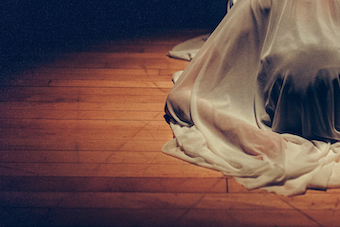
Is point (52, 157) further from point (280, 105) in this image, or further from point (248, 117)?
point (280, 105)

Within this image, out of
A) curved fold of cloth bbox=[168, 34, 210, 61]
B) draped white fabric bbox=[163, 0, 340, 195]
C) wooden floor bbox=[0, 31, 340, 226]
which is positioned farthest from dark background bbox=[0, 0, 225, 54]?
draped white fabric bbox=[163, 0, 340, 195]

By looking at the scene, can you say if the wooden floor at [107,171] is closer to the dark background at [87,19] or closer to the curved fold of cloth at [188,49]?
the curved fold of cloth at [188,49]

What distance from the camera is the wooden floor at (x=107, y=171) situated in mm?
1240

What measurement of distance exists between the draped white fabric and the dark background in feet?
6.28

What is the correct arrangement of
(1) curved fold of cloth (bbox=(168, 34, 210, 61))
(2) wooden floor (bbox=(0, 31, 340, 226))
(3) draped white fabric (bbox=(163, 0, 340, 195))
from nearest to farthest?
(2) wooden floor (bbox=(0, 31, 340, 226))
(3) draped white fabric (bbox=(163, 0, 340, 195))
(1) curved fold of cloth (bbox=(168, 34, 210, 61))

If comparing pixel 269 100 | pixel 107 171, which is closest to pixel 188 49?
pixel 269 100

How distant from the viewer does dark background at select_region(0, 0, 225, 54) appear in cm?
320

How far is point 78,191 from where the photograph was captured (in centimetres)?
136

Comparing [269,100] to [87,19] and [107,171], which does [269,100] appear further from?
[87,19]

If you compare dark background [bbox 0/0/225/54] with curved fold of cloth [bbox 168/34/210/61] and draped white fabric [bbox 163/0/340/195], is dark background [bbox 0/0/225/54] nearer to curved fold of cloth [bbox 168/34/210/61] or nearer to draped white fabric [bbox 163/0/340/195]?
curved fold of cloth [bbox 168/34/210/61]

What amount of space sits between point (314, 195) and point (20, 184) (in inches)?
49.7

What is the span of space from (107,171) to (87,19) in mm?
2718

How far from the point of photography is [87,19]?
3725 mm

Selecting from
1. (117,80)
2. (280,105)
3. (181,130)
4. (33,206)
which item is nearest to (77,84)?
(117,80)
